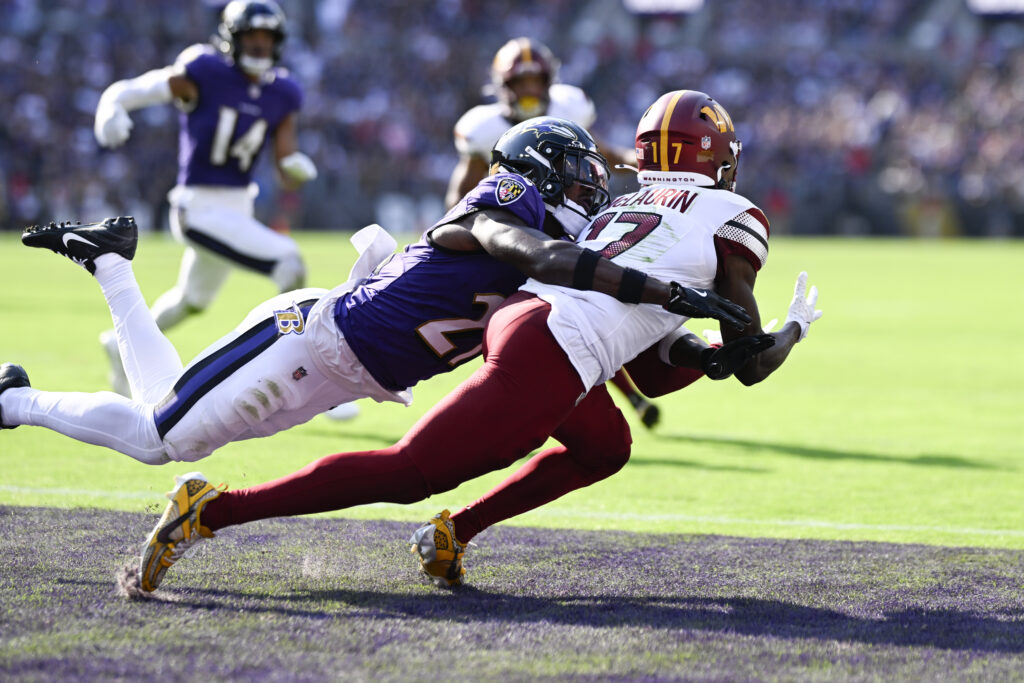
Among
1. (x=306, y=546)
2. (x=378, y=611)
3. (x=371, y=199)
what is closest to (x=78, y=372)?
(x=306, y=546)

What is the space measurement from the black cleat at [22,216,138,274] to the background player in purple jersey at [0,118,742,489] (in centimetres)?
47

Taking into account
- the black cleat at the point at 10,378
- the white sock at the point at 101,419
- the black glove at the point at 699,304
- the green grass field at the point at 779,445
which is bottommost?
the green grass field at the point at 779,445

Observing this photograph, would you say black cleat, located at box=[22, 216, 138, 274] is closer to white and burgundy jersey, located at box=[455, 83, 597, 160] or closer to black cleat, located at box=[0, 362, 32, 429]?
black cleat, located at box=[0, 362, 32, 429]

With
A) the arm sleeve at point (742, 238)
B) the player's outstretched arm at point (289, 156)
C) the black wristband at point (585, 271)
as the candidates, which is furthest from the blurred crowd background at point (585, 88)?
the black wristband at point (585, 271)

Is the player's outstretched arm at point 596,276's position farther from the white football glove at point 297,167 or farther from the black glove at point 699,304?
the white football glove at point 297,167

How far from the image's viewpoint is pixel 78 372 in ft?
26.4

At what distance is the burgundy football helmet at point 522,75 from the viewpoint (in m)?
6.59

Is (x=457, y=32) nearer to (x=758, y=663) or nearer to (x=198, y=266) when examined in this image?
(x=198, y=266)

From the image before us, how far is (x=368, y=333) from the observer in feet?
12.0

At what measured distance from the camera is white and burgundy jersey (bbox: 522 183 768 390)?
348 centimetres

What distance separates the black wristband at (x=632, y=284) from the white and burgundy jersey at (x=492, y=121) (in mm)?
3302

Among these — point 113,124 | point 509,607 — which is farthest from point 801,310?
point 113,124

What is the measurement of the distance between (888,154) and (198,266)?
76.1 feet

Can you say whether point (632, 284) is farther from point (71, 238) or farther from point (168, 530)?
point (71, 238)
